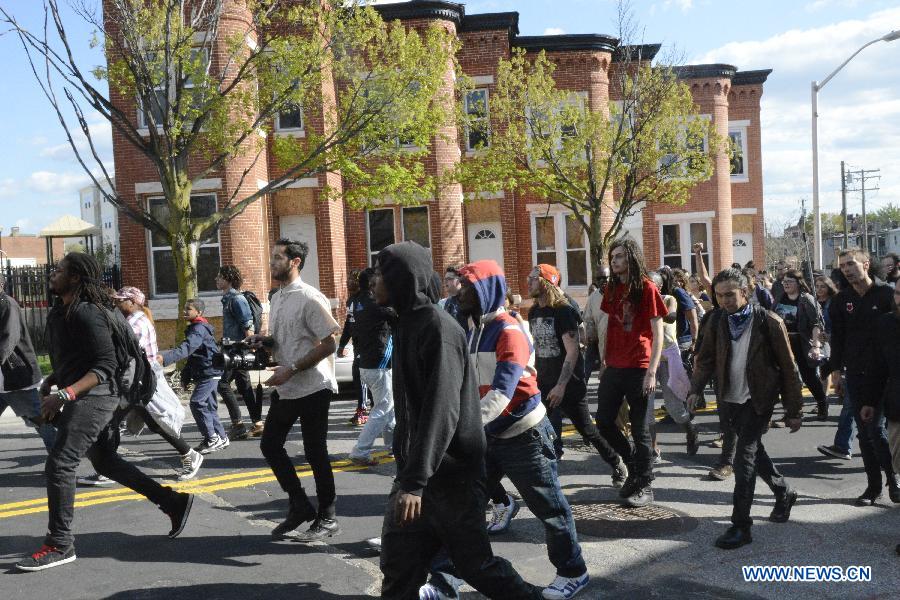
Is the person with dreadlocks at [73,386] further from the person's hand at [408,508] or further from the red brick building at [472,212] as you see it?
the red brick building at [472,212]

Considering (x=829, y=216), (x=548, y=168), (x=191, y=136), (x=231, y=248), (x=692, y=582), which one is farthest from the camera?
(x=829, y=216)

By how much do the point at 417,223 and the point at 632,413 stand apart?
17.1m

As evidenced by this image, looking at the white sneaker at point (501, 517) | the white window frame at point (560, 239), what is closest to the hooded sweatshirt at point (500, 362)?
the white sneaker at point (501, 517)

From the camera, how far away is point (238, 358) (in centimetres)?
626

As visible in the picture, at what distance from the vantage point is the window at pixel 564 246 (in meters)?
25.3

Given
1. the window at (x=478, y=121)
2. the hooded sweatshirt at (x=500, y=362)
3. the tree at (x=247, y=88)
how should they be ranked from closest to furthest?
the hooded sweatshirt at (x=500, y=362)
the tree at (x=247, y=88)
the window at (x=478, y=121)

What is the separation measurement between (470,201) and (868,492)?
18319 mm

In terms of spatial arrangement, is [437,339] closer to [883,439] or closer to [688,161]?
[883,439]

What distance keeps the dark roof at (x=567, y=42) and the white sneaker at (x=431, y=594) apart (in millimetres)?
22489

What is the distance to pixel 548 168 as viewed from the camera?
20875 mm

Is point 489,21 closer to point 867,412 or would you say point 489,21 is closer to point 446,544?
point 867,412

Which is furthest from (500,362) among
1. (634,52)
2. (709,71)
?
(709,71)

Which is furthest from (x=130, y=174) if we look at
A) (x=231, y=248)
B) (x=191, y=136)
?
(x=191, y=136)

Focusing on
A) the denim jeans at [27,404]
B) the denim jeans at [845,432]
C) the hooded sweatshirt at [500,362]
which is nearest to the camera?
the hooded sweatshirt at [500,362]
